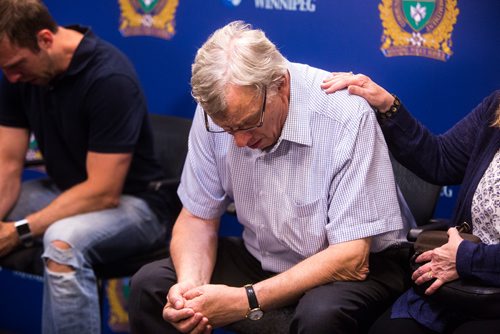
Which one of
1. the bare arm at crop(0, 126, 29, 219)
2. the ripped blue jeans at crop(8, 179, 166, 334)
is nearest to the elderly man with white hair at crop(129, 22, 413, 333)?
the ripped blue jeans at crop(8, 179, 166, 334)

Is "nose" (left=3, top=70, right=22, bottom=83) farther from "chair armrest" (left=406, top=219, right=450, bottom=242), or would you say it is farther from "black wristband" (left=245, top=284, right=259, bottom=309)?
"chair armrest" (left=406, top=219, right=450, bottom=242)

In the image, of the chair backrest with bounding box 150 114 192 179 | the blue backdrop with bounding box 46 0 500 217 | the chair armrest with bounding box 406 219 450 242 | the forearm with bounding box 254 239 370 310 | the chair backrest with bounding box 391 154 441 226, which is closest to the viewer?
the forearm with bounding box 254 239 370 310

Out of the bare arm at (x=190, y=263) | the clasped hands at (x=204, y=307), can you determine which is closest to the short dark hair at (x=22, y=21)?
the bare arm at (x=190, y=263)

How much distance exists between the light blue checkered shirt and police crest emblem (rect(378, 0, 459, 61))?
61 cm

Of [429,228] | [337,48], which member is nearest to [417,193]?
[429,228]

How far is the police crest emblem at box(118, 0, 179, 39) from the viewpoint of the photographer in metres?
3.26

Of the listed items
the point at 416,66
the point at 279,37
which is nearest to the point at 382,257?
the point at 416,66

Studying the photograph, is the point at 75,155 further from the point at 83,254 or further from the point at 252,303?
the point at 252,303

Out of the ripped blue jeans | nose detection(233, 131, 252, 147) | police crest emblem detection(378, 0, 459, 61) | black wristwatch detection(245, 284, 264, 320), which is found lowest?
the ripped blue jeans

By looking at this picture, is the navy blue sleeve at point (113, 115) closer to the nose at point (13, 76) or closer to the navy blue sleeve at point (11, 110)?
the nose at point (13, 76)

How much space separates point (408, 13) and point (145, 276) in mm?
1288

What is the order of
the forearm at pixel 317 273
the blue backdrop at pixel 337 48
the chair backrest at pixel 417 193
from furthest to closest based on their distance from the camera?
the blue backdrop at pixel 337 48 < the chair backrest at pixel 417 193 < the forearm at pixel 317 273

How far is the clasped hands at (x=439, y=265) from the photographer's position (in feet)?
6.19

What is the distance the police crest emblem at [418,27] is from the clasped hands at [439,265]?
87cm
